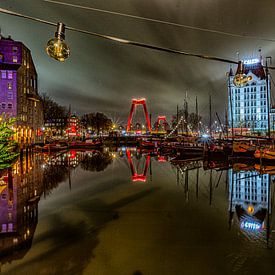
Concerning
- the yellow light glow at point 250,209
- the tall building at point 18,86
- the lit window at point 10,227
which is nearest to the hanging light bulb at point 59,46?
the lit window at point 10,227

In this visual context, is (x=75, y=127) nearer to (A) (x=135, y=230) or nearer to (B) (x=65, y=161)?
(B) (x=65, y=161)

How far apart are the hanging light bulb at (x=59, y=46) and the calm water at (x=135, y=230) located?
4.20 meters

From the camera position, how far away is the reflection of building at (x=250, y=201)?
8.40 m

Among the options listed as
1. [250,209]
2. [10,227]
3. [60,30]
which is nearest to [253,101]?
[250,209]

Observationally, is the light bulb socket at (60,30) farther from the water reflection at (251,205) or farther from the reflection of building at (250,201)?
Result: the reflection of building at (250,201)

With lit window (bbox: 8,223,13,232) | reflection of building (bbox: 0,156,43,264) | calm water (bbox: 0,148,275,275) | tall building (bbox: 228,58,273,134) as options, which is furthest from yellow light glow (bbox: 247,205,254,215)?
tall building (bbox: 228,58,273,134)

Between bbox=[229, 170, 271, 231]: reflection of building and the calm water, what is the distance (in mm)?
36

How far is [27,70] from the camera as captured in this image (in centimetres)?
5750

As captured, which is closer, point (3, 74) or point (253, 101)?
point (3, 74)

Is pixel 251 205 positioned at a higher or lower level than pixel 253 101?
lower

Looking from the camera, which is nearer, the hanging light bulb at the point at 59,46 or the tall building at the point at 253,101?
the hanging light bulb at the point at 59,46

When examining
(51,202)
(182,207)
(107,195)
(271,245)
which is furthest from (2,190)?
(271,245)

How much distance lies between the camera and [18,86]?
170ft

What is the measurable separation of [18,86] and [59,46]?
53.5 meters
